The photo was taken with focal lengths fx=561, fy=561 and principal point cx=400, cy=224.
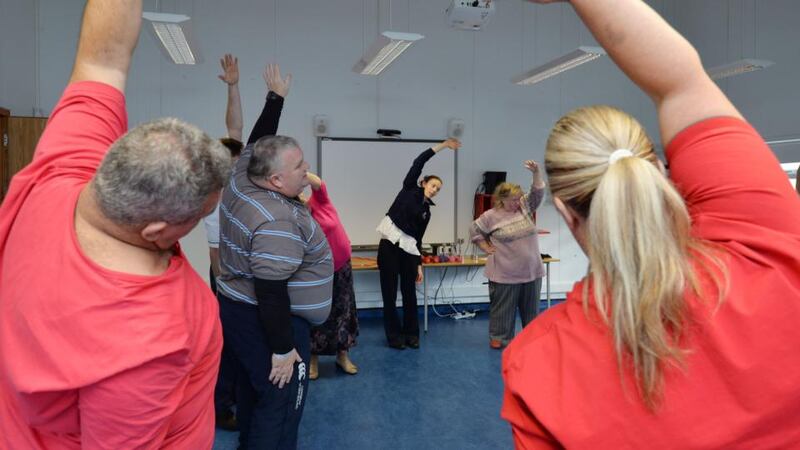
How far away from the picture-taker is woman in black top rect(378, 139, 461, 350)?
4734mm

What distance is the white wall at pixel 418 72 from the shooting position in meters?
5.35

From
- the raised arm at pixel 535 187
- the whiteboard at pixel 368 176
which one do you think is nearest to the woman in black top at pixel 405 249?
the raised arm at pixel 535 187

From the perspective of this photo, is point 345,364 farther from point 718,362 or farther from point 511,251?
point 718,362

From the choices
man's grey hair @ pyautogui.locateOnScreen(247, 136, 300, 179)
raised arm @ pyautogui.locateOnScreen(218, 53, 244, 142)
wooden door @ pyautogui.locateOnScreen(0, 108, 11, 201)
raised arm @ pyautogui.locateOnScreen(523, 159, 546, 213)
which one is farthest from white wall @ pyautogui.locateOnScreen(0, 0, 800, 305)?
man's grey hair @ pyautogui.locateOnScreen(247, 136, 300, 179)

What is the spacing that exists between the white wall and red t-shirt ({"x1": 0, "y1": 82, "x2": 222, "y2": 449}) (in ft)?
15.5

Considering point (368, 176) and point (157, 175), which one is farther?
point (368, 176)

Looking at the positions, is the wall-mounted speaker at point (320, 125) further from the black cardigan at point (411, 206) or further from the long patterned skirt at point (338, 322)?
the long patterned skirt at point (338, 322)

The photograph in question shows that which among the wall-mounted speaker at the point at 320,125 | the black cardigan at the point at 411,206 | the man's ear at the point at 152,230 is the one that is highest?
the wall-mounted speaker at the point at 320,125

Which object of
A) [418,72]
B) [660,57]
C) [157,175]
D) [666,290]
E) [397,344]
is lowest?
[397,344]

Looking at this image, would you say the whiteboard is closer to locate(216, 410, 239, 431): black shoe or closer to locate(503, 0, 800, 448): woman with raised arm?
locate(216, 410, 239, 431): black shoe

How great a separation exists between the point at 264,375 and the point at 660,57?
5.53 ft

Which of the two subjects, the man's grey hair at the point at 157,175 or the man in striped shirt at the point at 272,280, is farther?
the man in striped shirt at the point at 272,280

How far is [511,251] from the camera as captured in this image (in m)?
4.61

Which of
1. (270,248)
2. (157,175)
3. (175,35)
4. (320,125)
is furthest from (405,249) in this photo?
(157,175)
